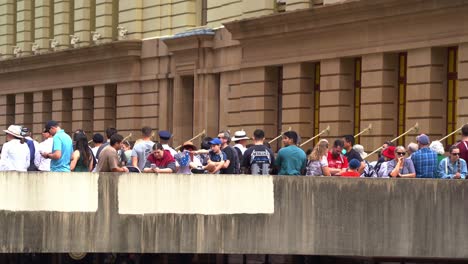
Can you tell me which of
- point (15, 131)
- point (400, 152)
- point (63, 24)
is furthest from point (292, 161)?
point (63, 24)

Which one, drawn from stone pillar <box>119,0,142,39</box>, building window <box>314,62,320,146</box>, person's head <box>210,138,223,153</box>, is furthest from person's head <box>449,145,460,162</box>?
stone pillar <box>119,0,142,39</box>

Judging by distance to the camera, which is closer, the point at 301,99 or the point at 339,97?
the point at 339,97

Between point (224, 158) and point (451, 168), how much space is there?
409 centimetres

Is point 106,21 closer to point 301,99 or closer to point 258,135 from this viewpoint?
point 301,99

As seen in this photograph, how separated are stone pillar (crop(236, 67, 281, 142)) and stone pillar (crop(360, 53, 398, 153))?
19.9ft

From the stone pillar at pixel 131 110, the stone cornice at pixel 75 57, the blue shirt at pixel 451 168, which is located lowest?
the blue shirt at pixel 451 168

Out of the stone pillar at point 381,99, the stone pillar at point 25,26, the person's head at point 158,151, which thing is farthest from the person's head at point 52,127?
the stone pillar at point 25,26

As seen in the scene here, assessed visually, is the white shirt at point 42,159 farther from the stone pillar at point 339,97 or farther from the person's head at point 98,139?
the stone pillar at point 339,97

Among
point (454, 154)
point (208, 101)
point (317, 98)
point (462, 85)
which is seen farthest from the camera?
point (208, 101)

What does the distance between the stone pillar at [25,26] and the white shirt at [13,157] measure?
41847 mm

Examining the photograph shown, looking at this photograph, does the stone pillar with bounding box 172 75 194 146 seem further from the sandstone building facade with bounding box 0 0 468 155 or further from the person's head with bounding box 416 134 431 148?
the person's head with bounding box 416 134 431 148

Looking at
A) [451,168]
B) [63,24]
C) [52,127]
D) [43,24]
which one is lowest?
[451,168]

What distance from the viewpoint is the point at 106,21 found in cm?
6222

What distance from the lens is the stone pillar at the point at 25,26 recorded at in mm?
69875
